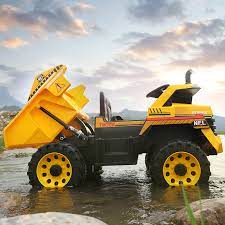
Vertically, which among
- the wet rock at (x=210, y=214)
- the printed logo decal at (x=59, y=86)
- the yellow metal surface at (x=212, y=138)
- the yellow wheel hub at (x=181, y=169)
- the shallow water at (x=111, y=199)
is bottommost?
the shallow water at (x=111, y=199)

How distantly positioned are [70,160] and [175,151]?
198cm

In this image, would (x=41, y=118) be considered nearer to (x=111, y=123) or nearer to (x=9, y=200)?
(x=111, y=123)

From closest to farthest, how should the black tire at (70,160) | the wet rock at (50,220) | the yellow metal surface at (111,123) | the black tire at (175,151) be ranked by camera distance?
the wet rock at (50,220) → the black tire at (175,151) → the black tire at (70,160) → the yellow metal surface at (111,123)

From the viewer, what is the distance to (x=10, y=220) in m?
3.16

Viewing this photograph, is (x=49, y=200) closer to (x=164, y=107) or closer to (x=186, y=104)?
(x=164, y=107)

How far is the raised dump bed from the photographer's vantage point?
7941 millimetres

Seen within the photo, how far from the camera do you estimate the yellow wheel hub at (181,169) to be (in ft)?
24.0

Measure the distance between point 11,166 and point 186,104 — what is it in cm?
614

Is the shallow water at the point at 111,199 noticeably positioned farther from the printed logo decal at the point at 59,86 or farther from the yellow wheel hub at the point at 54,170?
the printed logo decal at the point at 59,86

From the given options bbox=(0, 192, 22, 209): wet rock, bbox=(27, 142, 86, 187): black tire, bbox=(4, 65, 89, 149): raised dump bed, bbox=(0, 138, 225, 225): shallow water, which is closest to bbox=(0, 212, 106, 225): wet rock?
bbox=(0, 138, 225, 225): shallow water

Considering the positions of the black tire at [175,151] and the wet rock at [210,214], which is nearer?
the wet rock at [210,214]

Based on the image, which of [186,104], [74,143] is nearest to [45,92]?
[74,143]

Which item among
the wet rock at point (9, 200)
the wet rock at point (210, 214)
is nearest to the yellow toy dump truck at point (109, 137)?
the wet rock at point (9, 200)

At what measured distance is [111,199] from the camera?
645 cm
